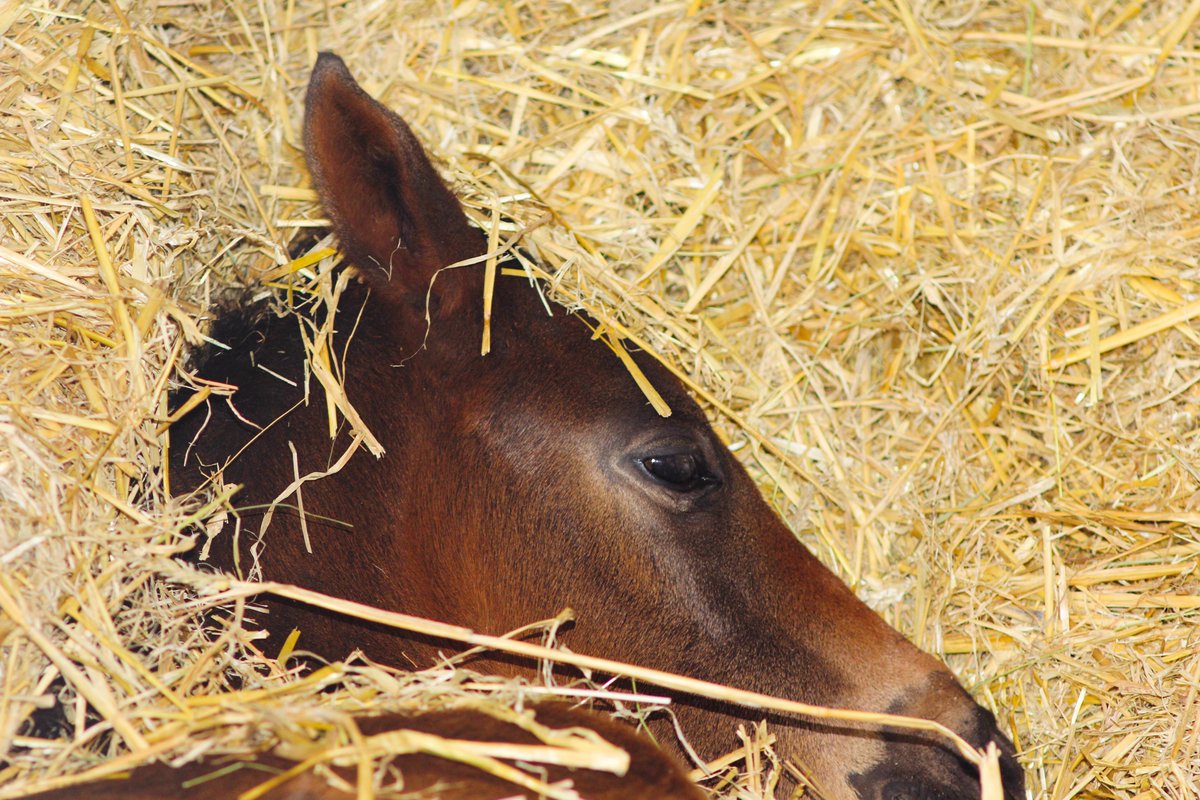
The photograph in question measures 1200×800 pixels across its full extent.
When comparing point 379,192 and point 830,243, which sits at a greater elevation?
point 379,192

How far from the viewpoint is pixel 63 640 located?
6.63 feet

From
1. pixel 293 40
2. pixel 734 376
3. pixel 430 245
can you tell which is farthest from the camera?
pixel 293 40

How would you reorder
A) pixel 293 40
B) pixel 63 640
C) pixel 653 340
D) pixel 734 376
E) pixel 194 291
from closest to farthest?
1. pixel 63 640
2. pixel 194 291
3. pixel 653 340
4. pixel 734 376
5. pixel 293 40

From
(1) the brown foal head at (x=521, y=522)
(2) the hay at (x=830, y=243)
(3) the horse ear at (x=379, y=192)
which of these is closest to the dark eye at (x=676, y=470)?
(1) the brown foal head at (x=521, y=522)

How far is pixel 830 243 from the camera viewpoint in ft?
11.8

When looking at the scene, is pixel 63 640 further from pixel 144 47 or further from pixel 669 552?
pixel 144 47

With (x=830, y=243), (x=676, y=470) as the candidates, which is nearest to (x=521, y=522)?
(x=676, y=470)

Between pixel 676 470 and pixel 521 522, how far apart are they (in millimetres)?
419

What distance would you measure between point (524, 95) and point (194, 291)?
134 centimetres

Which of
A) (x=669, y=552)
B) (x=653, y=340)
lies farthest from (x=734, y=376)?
(x=669, y=552)

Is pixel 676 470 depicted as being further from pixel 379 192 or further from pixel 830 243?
pixel 830 243

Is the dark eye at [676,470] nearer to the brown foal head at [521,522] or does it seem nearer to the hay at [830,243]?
the brown foal head at [521,522]

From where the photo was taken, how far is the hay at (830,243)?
2.70 m

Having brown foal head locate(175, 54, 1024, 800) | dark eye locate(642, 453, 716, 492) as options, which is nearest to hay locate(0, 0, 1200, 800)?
brown foal head locate(175, 54, 1024, 800)
